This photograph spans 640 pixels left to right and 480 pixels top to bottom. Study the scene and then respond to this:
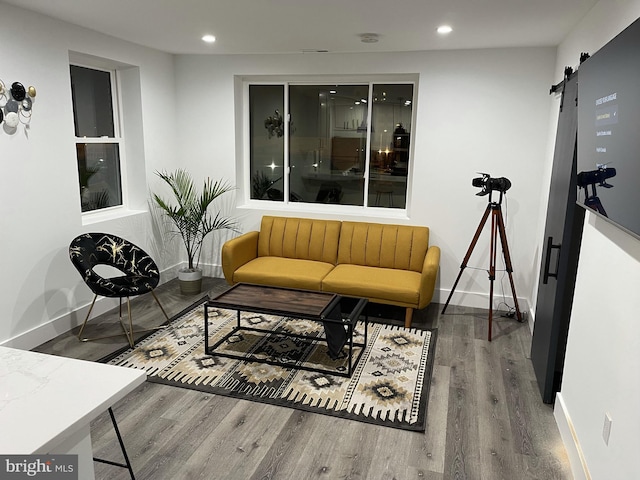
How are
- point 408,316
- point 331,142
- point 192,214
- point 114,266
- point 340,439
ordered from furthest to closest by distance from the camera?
point 331,142 → point 192,214 → point 408,316 → point 114,266 → point 340,439

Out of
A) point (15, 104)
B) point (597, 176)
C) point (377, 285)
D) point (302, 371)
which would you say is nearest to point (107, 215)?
point (15, 104)

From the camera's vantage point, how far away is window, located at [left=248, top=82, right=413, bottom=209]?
4895 millimetres

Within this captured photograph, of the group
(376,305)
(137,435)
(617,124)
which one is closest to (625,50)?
(617,124)

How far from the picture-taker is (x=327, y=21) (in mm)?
3359

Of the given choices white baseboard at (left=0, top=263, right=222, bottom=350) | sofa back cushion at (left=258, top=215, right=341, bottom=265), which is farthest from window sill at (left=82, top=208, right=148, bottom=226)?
sofa back cushion at (left=258, top=215, right=341, bottom=265)

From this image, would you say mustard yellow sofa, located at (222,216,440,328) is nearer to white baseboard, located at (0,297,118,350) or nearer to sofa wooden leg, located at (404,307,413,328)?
sofa wooden leg, located at (404,307,413,328)

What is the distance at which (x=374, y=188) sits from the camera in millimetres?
5059

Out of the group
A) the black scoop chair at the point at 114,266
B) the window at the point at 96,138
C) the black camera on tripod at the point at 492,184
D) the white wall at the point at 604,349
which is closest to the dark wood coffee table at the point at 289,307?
the black scoop chair at the point at 114,266

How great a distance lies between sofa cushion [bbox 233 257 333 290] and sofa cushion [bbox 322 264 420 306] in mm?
128

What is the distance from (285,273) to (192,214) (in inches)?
49.8

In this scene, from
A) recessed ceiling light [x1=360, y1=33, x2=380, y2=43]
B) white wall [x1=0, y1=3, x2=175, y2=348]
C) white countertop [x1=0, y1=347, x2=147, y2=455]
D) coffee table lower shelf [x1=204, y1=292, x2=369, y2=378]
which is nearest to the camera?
white countertop [x1=0, y1=347, x2=147, y2=455]

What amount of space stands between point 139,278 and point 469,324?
2910mm

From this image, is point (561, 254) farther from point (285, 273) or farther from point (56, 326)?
point (56, 326)

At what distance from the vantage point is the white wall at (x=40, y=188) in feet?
11.0
